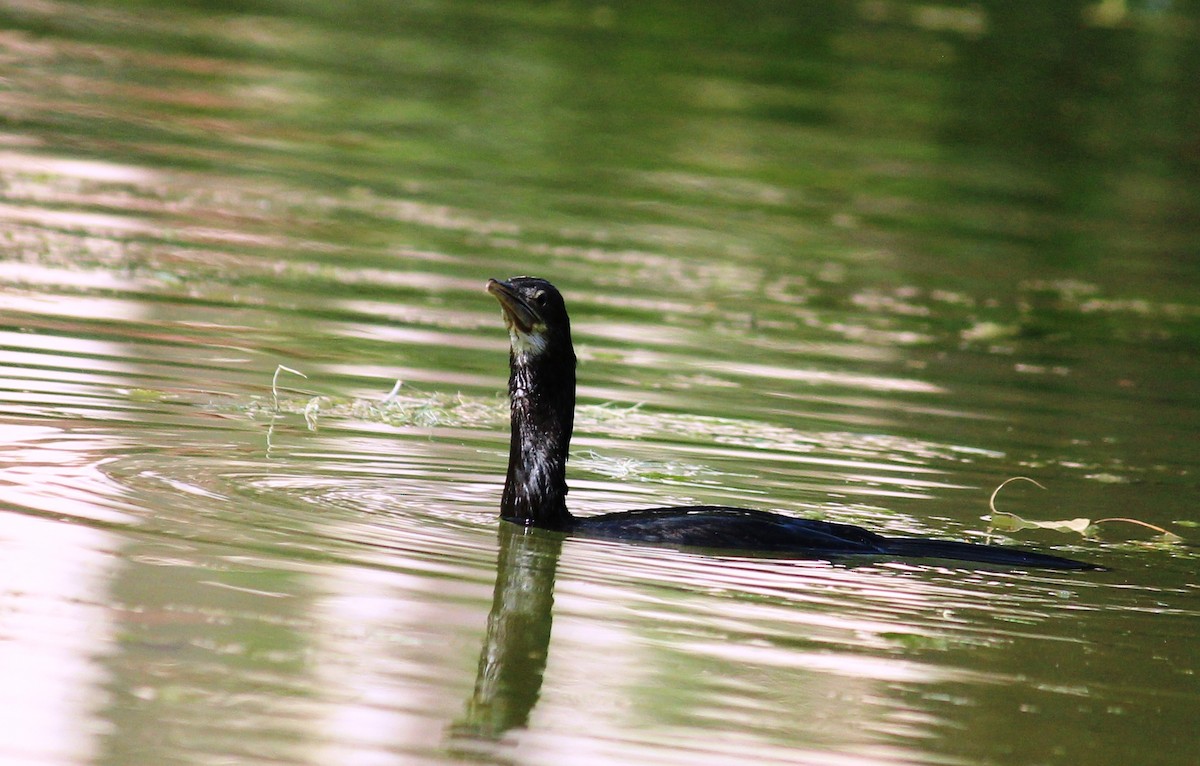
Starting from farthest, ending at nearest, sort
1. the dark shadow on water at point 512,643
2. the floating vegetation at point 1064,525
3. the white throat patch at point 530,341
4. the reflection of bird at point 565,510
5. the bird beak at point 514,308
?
the floating vegetation at point 1064,525 < the white throat patch at point 530,341 < the reflection of bird at point 565,510 < the bird beak at point 514,308 < the dark shadow on water at point 512,643

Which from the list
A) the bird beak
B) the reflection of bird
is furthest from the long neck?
the bird beak

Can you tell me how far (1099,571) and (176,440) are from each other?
398cm

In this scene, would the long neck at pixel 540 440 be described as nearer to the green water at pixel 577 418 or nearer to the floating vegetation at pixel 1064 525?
the green water at pixel 577 418

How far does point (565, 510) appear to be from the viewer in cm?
799

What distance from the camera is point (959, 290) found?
53.5 feet

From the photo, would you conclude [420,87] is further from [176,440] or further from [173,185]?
[176,440]

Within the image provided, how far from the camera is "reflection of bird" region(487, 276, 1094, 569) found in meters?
7.72

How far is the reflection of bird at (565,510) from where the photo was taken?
25.3ft

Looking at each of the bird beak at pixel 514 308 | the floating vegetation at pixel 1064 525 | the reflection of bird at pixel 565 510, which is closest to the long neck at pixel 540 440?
the reflection of bird at pixel 565 510

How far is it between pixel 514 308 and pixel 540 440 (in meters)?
0.57

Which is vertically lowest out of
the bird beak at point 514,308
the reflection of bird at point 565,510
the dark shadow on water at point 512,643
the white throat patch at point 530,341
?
the dark shadow on water at point 512,643

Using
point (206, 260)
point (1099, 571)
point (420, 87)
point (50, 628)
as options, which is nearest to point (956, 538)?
point (1099, 571)

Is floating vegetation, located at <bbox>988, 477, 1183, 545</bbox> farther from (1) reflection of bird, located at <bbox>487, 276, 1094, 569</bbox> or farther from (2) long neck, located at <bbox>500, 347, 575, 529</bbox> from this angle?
(2) long neck, located at <bbox>500, 347, 575, 529</bbox>

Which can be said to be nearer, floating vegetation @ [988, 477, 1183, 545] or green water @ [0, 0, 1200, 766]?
green water @ [0, 0, 1200, 766]
